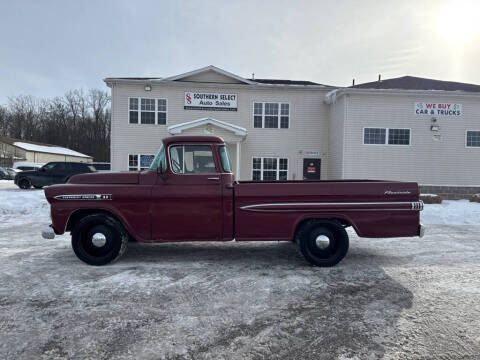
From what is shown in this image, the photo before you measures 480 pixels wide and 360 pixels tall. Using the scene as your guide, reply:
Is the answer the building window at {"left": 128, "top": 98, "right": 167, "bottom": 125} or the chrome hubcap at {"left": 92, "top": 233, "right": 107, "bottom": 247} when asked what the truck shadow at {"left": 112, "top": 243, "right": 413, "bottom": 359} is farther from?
the building window at {"left": 128, "top": 98, "right": 167, "bottom": 125}

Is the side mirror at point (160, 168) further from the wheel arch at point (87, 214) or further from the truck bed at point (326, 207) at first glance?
the truck bed at point (326, 207)

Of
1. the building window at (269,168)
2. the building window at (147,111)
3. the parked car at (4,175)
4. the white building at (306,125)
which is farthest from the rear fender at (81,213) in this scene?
the parked car at (4,175)

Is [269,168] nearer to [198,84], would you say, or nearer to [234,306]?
[198,84]

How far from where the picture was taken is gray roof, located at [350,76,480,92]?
19750mm

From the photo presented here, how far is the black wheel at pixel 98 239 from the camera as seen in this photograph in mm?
4969

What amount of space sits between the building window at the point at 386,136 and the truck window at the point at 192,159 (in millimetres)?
13134

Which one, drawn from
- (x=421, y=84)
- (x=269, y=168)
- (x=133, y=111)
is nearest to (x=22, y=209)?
(x=133, y=111)

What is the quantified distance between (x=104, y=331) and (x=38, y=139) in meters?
76.6

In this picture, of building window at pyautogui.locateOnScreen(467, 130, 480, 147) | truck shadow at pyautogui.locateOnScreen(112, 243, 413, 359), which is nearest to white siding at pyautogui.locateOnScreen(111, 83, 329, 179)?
building window at pyautogui.locateOnScreen(467, 130, 480, 147)

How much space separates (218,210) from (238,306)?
5.72 feet

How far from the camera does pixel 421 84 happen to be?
20.6 meters

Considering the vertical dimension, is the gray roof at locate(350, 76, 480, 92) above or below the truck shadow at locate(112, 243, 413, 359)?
above

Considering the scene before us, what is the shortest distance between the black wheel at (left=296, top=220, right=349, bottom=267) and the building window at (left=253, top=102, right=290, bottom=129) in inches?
512

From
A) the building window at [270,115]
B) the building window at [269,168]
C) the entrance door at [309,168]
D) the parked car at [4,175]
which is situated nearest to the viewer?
the building window at [270,115]
